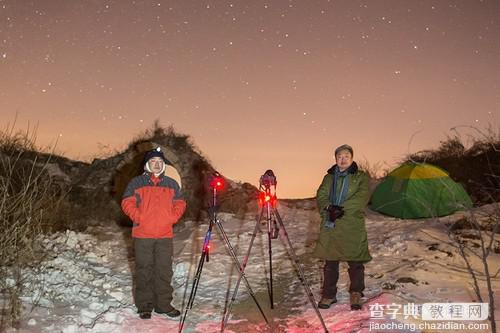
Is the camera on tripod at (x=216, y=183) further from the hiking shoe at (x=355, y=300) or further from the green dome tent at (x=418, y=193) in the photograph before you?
the green dome tent at (x=418, y=193)

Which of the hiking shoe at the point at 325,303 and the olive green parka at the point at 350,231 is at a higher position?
the olive green parka at the point at 350,231

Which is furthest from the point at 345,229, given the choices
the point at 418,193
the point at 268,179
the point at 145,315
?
the point at 418,193

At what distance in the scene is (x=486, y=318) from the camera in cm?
475

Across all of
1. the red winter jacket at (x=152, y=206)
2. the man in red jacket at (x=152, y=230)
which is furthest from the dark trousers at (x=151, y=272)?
the red winter jacket at (x=152, y=206)

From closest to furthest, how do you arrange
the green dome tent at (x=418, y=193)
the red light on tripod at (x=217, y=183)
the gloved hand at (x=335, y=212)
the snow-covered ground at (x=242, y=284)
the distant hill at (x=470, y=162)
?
the snow-covered ground at (x=242, y=284) → the red light on tripod at (x=217, y=183) → the gloved hand at (x=335, y=212) → the green dome tent at (x=418, y=193) → the distant hill at (x=470, y=162)

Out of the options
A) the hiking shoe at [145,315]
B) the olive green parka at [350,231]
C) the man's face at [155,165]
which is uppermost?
the man's face at [155,165]

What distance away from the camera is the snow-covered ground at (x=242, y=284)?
17.4ft

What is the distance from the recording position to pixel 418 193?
1263cm

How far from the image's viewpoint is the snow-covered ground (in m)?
5.29

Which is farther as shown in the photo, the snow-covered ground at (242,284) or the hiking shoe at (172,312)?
the hiking shoe at (172,312)

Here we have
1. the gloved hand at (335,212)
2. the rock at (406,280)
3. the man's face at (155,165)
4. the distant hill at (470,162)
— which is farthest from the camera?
the distant hill at (470,162)

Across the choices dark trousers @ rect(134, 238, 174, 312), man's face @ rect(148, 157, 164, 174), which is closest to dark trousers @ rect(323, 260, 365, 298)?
dark trousers @ rect(134, 238, 174, 312)

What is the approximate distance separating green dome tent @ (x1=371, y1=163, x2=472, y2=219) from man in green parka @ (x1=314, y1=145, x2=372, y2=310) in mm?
6934

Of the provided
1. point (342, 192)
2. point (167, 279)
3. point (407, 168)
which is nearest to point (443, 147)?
point (407, 168)
